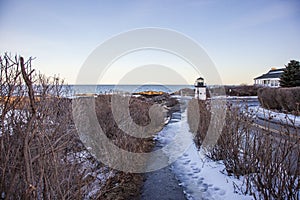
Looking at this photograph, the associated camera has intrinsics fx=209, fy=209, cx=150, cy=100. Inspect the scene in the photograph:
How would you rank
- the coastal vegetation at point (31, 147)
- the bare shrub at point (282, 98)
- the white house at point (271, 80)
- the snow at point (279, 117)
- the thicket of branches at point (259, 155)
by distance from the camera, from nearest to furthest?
the coastal vegetation at point (31, 147) < the thicket of branches at point (259, 155) < the snow at point (279, 117) < the bare shrub at point (282, 98) < the white house at point (271, 80)

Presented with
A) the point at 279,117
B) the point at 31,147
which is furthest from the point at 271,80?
the point at 31,147

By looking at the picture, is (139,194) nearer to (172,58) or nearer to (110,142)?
(110,142)

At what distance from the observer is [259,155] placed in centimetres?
322

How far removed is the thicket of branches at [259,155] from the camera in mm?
2678

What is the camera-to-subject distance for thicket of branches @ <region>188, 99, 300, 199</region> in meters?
2.68

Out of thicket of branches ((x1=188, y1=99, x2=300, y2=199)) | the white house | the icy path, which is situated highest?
the white house

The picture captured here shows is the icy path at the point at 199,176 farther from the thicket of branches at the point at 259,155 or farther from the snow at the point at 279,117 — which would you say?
the snow at the point at 279,117

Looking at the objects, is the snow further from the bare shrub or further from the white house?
the white house

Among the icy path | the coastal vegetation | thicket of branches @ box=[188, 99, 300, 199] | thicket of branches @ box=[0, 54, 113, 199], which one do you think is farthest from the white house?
thicket of branches @ box=[0, 54, 113, 199]

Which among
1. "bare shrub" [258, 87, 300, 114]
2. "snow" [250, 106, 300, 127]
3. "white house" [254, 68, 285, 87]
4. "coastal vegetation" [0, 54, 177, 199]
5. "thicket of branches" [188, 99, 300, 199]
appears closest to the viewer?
"coastal vegetation" [0, 54, 177, 199]

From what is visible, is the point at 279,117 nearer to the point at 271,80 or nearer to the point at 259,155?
the point at 259,155

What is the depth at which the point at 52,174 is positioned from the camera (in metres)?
2.08

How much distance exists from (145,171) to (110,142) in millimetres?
1195

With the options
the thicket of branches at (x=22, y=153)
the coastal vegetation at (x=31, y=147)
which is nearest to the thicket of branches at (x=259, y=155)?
the coastal vegetation at (x=31, y=147)
